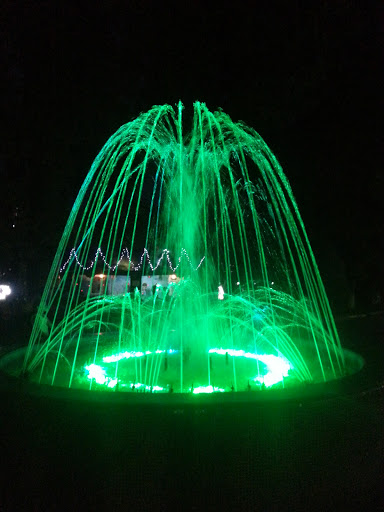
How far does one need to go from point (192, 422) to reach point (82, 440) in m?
1.24

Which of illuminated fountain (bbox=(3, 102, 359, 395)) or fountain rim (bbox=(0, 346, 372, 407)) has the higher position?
illuminated fountain (bbox=(3, 102, 359, 395))

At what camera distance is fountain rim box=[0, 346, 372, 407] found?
492 centimetres

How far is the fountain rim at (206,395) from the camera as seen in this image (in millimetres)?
4922

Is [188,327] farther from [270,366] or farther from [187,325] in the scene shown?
[270,366]

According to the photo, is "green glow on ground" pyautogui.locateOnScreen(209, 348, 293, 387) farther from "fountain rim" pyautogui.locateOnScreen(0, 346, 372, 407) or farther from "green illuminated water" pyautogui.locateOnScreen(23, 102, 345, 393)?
"fountain rim" pyautogui.locateOnScreen(0, 346, 372, 407)

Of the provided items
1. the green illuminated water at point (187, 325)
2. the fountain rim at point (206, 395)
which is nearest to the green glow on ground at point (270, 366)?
the green illuminated water at point (187, 325)

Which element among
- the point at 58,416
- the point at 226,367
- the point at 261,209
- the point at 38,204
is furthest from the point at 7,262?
the point at 58,416

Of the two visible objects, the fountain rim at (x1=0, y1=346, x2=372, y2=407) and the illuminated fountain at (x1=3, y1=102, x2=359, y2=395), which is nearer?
the fountain rim at (x1=0, y1=346, x2=372, y2=407)

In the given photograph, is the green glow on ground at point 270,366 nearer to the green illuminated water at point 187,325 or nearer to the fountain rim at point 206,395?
the green illuminated water at point 187,325

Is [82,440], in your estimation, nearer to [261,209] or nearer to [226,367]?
[226,367]

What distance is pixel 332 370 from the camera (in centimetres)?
820

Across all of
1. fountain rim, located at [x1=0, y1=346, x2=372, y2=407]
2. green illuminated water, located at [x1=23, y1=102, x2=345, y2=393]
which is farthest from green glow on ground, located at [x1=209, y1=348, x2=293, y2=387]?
fountain rim, located at [x1=0, y1=346, x2=372, y2=407]

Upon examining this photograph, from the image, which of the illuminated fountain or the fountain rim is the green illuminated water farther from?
the fountain rim

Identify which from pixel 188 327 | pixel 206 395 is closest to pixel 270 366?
pixel 188 327
